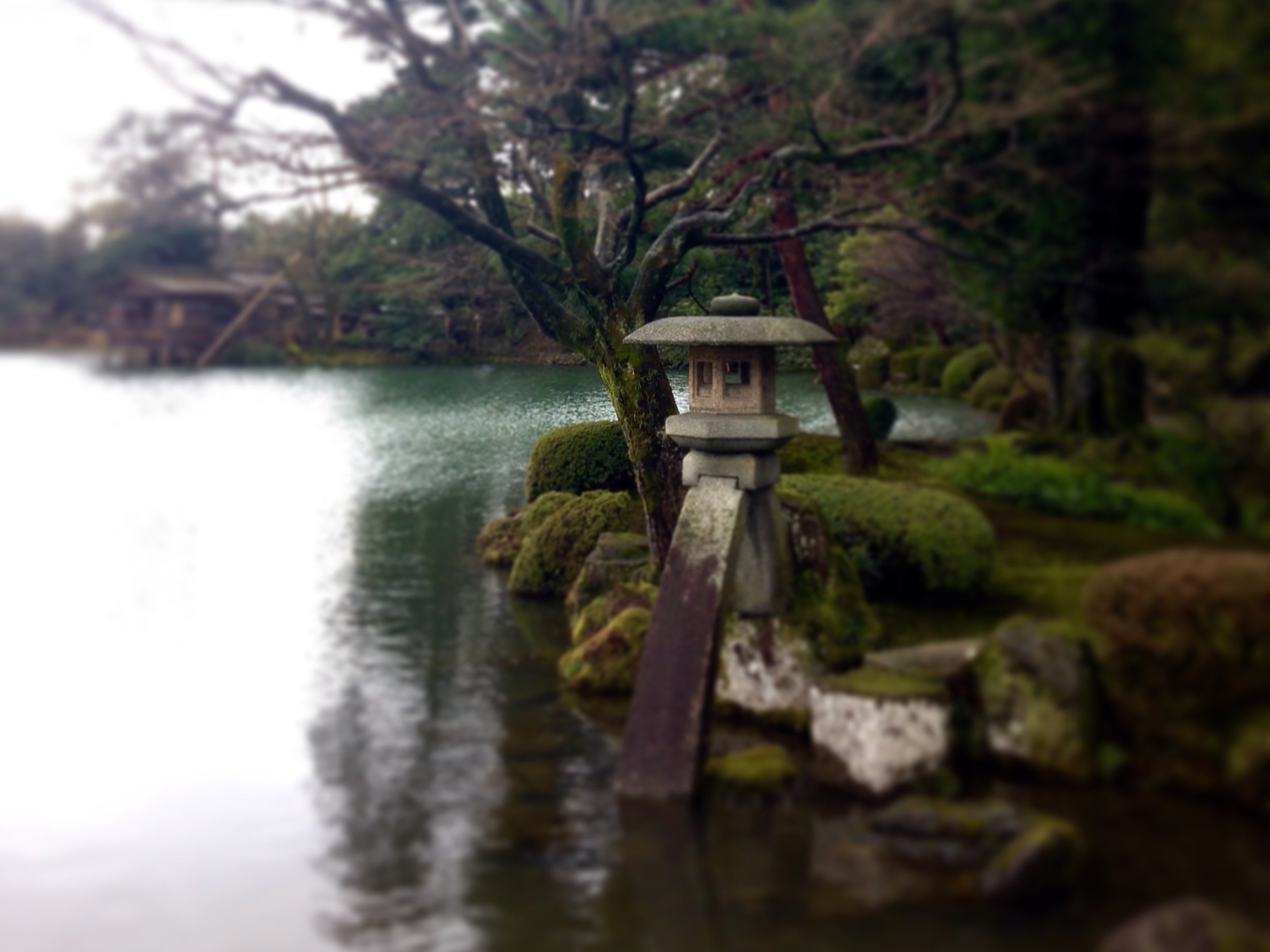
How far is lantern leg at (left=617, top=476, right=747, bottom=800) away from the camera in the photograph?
5.96 meters

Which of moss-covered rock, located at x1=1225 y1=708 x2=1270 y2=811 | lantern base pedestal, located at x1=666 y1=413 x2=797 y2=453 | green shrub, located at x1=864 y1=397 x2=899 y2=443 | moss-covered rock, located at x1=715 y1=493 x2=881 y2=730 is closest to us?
moss-covered rock, located at x1=1225 y1=708 x2=1270 y2=811

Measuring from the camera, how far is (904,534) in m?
6.88

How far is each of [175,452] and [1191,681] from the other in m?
16.0

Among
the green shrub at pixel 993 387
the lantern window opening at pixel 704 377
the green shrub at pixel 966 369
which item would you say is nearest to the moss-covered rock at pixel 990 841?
the green shrub at pixel 993 387

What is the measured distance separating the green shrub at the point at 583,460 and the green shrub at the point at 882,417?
2436 mm

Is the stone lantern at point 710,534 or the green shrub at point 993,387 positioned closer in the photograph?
the stone lantern at point 710,534

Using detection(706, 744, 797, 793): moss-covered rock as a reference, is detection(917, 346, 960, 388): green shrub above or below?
above

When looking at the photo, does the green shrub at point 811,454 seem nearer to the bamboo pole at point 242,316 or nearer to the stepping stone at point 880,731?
the stepping stone at point 880,731

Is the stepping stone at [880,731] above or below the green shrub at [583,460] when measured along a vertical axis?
below

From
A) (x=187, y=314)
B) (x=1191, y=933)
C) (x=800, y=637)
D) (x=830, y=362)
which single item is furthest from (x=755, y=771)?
(x=187, y=314)

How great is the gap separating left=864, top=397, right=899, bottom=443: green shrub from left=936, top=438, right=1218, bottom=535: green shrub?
213 centimetres

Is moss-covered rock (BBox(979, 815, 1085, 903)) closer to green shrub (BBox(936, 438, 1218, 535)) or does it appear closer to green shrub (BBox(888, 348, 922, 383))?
green shrub (BBox(936, 438, 1218, 535))

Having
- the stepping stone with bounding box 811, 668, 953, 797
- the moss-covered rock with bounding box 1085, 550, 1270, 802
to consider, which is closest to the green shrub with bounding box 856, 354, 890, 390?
the stepping stone with bounding box 811, 668, 953, 797

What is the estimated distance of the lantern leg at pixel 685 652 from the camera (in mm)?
5957
